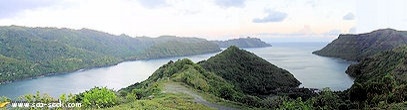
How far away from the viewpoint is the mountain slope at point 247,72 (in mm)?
114125

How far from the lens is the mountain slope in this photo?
4493 inches

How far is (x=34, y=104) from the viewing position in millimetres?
41906

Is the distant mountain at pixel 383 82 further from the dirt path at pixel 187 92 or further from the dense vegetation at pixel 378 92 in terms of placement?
the dirt path at pixel 187 92

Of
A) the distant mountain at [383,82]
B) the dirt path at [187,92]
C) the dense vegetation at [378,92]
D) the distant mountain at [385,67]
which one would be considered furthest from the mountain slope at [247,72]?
the dirt path at [187,92]

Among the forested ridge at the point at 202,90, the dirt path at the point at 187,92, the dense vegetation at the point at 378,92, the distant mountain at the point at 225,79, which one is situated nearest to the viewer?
the forested ridge at the point at 202,90

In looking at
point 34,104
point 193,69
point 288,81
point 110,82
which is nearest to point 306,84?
point 288,81

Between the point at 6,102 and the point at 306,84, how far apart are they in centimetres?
10930

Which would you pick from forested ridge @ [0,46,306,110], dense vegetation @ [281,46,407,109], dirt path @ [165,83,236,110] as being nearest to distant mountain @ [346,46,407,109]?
dense vegetation @ [281,46,407,109]

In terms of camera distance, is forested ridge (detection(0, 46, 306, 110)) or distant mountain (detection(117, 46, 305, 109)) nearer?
forested ridge (detection(0, 46, 306, 110))

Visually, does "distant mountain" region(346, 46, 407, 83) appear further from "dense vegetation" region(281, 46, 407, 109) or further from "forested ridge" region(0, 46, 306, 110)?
"forested ridge" region(0, 46, 306, 110)

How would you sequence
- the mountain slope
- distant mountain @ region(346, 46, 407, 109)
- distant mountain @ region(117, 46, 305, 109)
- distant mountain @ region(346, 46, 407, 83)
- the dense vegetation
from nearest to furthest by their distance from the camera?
the dense vegetation
distant mountain @ region(346, 46, 407, 109)
distant mountain @ region(117, 46, 305, 109)
distant mountain @ region(346, 46, 407, 83)
the mountain slope

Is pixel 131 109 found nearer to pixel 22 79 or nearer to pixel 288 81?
pixel 288 81

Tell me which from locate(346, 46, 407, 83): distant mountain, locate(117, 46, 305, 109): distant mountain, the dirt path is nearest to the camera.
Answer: the dirt path

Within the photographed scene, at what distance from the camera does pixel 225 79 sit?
11012 cm
